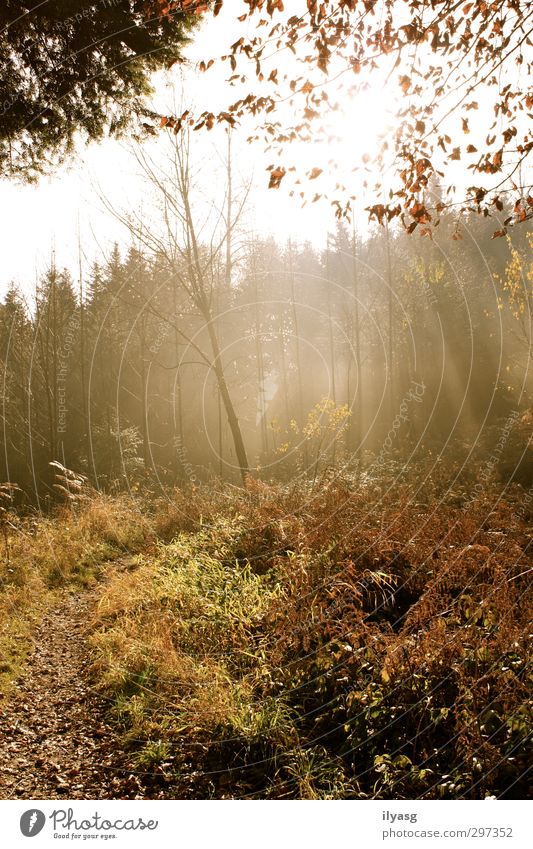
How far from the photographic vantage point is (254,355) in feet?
97.9

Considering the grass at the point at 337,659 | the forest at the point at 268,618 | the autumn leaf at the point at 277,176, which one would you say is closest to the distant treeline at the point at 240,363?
the forest at the point at 268,618

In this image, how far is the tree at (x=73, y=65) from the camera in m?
5.74

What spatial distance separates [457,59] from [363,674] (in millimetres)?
5947

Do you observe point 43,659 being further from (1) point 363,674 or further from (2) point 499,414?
(2) point 499,414

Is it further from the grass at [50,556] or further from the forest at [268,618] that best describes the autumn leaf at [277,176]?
the grass at [50,556]

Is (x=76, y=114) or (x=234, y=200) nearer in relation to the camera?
(x=76, y=114)

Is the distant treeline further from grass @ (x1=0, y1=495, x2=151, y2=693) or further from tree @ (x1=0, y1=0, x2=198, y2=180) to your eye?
tree @ (x1=0, y1=0, x2=198, y2=180)

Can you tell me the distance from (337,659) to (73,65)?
721 cm

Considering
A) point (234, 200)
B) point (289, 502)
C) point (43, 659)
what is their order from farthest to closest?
point (234, 200), point (289, 502), point (43, 659)

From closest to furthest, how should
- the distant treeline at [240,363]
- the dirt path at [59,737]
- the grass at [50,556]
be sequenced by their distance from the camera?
the dirt path at [59,737]
the grass at [50,556]
the distant treeline at [240,363]

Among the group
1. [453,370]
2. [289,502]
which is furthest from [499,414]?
[289,502]

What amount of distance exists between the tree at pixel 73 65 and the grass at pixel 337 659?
241 inches

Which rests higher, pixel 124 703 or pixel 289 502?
pixel 289 502

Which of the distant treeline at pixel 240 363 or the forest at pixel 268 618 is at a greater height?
the distant treeline at pixel 240 363
